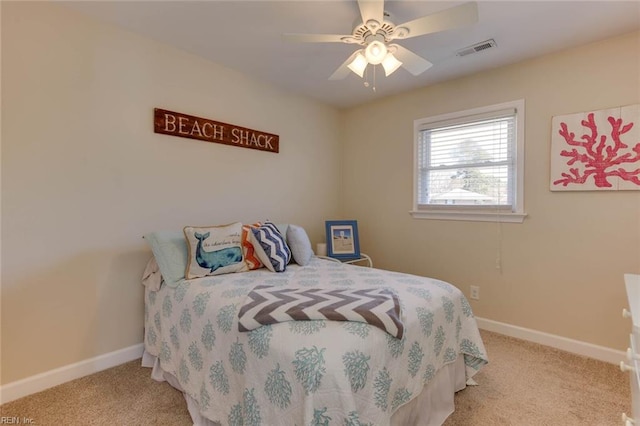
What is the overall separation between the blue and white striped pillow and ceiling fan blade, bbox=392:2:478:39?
1590 millimetres

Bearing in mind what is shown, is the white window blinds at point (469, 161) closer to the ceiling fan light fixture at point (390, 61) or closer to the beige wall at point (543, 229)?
the beige wall at point (543, 229)

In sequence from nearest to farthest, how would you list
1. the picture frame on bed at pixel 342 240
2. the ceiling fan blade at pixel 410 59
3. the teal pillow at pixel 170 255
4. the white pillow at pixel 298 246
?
1. the ceiling fan blade at pixel 410 59
2. the teal pillow at pixel 170 255
3. the white pillow at pixel 298 246
4. the picture frame on bed at pixel 342 240

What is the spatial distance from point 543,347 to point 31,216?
3.82 metres

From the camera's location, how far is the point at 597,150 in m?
2.32

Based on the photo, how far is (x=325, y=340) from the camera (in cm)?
122

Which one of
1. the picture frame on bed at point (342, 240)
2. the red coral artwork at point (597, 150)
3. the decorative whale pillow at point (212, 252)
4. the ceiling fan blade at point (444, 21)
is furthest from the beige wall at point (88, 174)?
the red coral artwork at point (597, 150)

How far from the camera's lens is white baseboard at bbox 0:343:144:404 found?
72.0 inches

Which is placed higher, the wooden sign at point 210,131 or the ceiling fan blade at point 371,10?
the ceiling fan blade at point 371,10

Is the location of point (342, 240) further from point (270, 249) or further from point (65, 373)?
point (65, 373)

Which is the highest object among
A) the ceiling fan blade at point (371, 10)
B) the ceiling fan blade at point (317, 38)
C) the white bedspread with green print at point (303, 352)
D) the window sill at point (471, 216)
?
the ceiling fan blade at point (371, 10)

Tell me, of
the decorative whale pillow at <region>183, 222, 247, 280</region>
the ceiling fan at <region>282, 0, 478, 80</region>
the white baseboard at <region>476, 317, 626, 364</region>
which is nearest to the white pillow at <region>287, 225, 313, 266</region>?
the decorative whale pillow at <region>183, 222, 247, 280</region>

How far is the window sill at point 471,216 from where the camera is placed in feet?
8.93

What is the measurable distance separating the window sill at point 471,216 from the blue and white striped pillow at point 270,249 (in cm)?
161

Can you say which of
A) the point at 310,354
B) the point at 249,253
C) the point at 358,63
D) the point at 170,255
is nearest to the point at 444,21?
the point at 358,63
